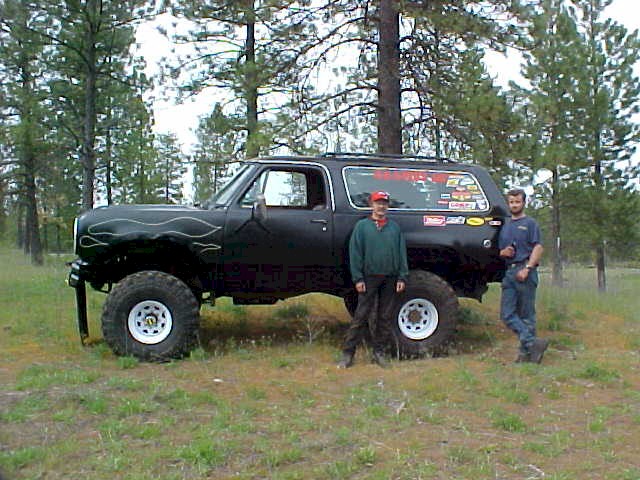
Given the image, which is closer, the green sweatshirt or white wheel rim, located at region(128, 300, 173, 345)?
the green sweatshirt

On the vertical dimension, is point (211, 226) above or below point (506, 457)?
above

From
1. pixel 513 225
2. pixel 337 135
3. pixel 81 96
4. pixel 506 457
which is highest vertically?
pixel 81 96

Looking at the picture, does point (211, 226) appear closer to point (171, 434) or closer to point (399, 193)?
point (399, 193)

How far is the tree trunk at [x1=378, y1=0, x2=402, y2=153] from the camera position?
1146 centimetres

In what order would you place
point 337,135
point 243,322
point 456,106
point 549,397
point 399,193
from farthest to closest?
point 337,135 → point 456,106 → point 243,322 → point 399,193 → point 549,397

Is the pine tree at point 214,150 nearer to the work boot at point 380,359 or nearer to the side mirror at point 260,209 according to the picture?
the side mirror at point 260,209

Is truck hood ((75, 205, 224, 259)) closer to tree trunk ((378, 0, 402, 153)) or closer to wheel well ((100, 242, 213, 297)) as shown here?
wheel well ((100, 242, 213, 297))

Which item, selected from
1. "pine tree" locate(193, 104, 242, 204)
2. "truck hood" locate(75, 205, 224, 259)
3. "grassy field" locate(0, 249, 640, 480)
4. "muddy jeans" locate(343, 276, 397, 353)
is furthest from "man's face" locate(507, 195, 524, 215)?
"pine tree" locate(193, 104, 242, 204)

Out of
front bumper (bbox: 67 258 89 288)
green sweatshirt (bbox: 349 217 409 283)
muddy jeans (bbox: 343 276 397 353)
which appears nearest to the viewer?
green sweatshirt (bbox: 349 217 409 283)

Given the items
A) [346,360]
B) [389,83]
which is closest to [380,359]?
[346,360]

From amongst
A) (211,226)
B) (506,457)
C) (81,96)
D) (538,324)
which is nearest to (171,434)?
(506,457)

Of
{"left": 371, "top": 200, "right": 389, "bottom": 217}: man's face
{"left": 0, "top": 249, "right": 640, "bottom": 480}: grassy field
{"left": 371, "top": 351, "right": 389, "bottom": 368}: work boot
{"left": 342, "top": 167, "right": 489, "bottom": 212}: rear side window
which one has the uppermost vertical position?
{"left": 342, "top": 167, "right": 489, "bottom": 212}: rear side window

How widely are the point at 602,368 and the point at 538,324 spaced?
2.60 m

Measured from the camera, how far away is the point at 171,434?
5.18 m
